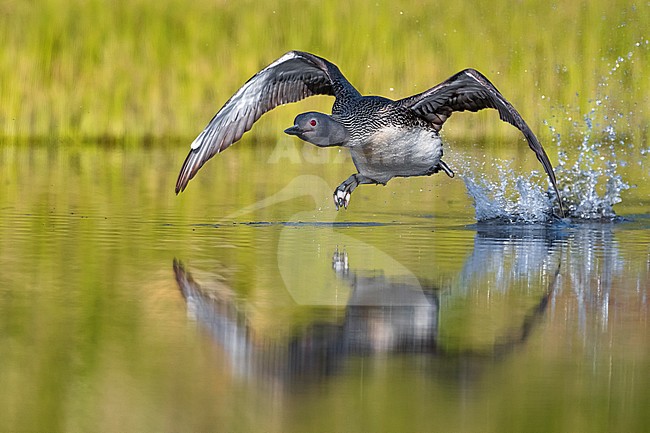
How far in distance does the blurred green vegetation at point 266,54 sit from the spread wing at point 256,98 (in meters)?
7.42

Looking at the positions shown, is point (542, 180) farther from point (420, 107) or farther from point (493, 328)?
point (493, 328)

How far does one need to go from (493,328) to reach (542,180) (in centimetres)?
758

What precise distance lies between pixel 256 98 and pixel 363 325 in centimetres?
405

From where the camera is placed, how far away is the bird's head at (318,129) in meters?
8.89

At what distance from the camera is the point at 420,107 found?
9.66 m

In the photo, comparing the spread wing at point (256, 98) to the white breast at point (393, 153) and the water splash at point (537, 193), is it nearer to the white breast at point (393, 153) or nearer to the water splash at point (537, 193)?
the white breast at point (393, 153)

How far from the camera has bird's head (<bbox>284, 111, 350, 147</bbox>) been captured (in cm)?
889

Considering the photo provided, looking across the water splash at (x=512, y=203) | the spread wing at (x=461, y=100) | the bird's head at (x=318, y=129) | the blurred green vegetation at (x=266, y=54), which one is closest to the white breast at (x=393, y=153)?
the spread wing at (x=461, y=100)

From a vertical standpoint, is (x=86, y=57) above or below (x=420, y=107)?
above

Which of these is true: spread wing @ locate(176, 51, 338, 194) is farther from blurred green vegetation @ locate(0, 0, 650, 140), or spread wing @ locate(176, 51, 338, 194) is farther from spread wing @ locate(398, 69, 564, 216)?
blurred green vegetation @ locate(0, 0, 650, 140)

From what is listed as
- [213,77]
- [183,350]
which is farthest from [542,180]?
[183,350]

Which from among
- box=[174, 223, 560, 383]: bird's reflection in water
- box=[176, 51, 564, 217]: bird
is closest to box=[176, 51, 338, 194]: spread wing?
box=[176, 51, 564, 217]: bird

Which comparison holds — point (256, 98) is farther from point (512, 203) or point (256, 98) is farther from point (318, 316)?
point (318, 316)

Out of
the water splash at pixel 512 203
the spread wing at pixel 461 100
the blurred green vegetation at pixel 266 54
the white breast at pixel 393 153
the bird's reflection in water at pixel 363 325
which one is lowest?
the bird's reflection in water at pixel 363 325
